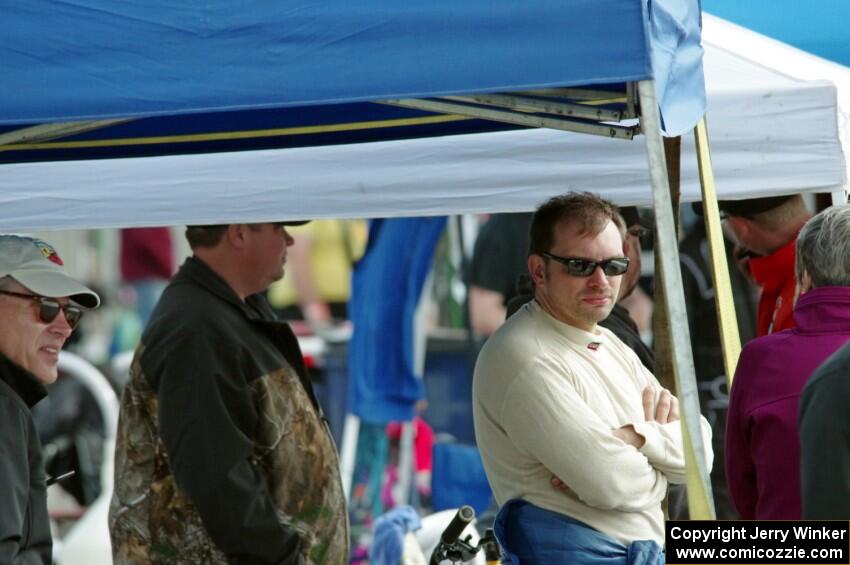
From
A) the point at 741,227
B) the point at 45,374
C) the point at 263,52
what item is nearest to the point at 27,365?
the point at 45,374

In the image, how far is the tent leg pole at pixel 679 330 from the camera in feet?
7.89

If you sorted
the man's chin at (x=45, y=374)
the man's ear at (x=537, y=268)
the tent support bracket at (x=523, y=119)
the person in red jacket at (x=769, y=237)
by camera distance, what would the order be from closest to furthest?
the man's chin at (x=45, y=374) → the tent support bracket at (x=523, y=119) → the man's ear at (x=537, y=268) → the person in red jacket at (x=769, y=237)

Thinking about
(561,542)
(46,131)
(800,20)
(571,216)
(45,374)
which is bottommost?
(561,542)

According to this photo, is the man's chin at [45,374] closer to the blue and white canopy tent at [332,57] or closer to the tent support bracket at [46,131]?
the tent support bracket at [46,131]

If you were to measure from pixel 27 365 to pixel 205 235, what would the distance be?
833 millimetres

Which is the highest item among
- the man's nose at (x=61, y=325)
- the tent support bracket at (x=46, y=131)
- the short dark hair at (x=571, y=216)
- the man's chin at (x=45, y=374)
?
the tent support bracket at (x=46, y=131)

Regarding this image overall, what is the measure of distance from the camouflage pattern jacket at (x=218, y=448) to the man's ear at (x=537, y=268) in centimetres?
68

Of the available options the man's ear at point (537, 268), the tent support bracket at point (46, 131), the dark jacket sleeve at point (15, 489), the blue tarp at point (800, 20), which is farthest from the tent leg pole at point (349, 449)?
the dark jacket sleeve at point (15, 489)

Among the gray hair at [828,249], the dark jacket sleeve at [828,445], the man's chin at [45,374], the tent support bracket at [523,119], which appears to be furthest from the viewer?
the tent support bracket at [523,119]

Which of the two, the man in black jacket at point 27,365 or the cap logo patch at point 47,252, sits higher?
the cap logo patch at point 47,252

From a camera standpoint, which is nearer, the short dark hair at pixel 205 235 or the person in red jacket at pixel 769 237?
the short dark hair at pixel 205 235

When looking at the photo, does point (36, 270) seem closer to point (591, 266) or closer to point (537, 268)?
point (537, 268)

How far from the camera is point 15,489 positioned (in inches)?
110

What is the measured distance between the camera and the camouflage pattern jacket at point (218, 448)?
3.41 metres
